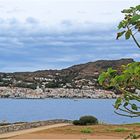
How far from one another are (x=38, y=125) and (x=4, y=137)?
10357 millimetres

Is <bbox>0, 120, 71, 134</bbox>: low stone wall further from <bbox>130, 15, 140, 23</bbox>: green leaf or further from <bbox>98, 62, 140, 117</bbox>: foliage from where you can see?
<bbox>130, 15, 140, 23</bbox>: green leaf

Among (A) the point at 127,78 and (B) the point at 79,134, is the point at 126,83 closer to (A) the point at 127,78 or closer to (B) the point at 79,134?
(A) the point at 127,78

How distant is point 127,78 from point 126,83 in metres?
0.06

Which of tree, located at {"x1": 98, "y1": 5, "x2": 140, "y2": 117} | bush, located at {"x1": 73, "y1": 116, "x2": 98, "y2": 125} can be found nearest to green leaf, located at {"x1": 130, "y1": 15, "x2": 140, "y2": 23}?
tree, located at {"x1": 98, "y1": 5, "x2": 140, "y2": 117}

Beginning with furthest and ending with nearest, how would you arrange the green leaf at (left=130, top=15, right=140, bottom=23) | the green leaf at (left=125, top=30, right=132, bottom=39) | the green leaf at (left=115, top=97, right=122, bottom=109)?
the green leaf at (left=115, top=97, right=122, bottom=109), the green leaf at (left=125, top=30, right=132, bottom=39), the green leaf at (left=130, top=15, right=140, bottom=23)

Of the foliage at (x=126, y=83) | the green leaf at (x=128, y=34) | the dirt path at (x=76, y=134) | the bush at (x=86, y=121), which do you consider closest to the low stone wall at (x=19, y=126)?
the dirt path at (x=76, y=134)

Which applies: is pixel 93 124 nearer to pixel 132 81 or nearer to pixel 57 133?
pixel 57 133

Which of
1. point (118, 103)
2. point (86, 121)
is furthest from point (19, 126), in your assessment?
point (118, 103)

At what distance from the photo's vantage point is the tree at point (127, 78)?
15.5 ft

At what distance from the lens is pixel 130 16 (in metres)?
4.80

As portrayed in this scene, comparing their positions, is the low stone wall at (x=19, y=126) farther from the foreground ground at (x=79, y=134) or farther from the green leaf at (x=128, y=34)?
the green leaf at (x=128, y=34)

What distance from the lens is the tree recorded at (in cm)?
471

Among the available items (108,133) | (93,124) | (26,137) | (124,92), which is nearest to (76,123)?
(93,124)

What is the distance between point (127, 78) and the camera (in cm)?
478
